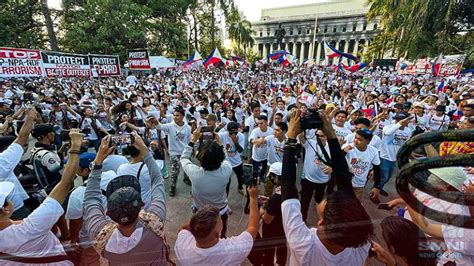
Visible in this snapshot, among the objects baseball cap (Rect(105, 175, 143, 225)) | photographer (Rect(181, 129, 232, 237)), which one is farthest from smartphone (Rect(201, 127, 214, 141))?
baseball cap (Rect(105, 175, 143, 225))

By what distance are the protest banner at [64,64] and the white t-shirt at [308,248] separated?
45.8 ft

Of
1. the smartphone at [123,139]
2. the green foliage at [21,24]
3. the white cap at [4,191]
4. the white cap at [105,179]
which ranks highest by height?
the green foliage at [21,24]

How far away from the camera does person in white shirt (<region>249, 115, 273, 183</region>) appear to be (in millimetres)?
4611

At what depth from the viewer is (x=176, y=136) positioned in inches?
193

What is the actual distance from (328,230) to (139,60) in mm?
17018

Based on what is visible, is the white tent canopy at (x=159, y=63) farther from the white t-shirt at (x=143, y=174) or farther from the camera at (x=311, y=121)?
the camera at (x=311, y=121)

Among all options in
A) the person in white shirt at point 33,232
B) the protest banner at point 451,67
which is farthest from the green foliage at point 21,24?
the protest banner at point 451,67

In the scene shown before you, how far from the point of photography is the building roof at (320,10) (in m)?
62.5

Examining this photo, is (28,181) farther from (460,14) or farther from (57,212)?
(460,14)

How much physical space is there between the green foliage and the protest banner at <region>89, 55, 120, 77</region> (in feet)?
37.7

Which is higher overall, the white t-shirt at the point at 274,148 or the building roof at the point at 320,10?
the building roof at the point at 320,10

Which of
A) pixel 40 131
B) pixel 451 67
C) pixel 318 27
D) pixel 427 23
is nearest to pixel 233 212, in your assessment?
pixel 40 131

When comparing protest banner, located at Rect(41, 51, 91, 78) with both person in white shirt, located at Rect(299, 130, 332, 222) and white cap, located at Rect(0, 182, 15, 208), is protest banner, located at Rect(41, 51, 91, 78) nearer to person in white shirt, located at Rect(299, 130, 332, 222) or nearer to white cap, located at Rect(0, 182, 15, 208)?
white cap, located at Rect(0, 182, 15, 208)

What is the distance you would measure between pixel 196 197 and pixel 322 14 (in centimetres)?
7622
